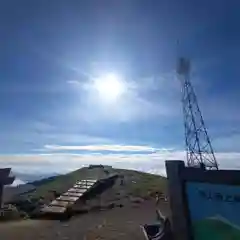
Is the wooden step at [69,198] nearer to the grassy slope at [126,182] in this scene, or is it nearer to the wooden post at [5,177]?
the wooden post at [5,177]

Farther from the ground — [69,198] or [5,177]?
[5,177]

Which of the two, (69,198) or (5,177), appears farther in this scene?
(69,198)

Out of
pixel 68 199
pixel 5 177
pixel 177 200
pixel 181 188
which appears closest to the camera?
pixel 181 188

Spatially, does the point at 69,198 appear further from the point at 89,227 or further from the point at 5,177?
the point at 89,227

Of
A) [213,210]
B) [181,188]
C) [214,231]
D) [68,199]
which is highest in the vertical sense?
[68,199]

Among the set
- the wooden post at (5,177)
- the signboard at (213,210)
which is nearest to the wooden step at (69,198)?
the wooden post at (5,177)

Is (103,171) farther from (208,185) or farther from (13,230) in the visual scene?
(208,185)

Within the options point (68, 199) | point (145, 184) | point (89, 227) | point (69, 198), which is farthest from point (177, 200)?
point (145, 184)

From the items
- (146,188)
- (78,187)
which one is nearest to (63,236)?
(78,187)
